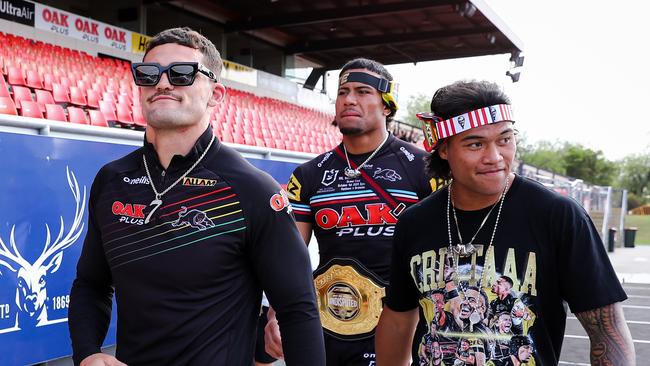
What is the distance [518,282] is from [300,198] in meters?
1.80

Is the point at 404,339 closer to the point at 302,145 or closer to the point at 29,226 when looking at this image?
the point at 29,226

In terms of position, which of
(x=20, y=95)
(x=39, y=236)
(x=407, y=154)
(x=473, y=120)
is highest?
(x=20, y=95)

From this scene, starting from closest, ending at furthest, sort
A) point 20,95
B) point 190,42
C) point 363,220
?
point 190,42 → point 363,220 → point 20,95

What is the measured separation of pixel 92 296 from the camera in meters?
2.21

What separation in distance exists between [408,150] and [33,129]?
2.17m

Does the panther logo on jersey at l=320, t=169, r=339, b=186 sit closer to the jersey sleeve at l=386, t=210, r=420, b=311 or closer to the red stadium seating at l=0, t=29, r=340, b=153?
the jersey sleeve at l=386, t=210, r=420, b=311

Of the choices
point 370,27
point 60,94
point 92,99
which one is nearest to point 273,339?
point 60,94

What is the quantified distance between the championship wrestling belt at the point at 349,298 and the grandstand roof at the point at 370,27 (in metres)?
20.0

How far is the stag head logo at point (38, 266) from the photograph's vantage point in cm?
348

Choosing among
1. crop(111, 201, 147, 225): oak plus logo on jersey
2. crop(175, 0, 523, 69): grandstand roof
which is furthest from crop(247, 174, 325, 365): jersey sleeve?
crop(175, 0, 523, 69): grandstand roof

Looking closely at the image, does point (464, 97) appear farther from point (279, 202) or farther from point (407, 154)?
point (407, 154)

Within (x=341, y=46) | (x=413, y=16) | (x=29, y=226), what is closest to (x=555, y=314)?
(x=29, y=226)

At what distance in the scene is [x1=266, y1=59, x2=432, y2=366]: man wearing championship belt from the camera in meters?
3.27

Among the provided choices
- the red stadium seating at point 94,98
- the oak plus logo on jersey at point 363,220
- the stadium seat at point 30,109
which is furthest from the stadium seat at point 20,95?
the oak plus logo on jersey at point 363,220
